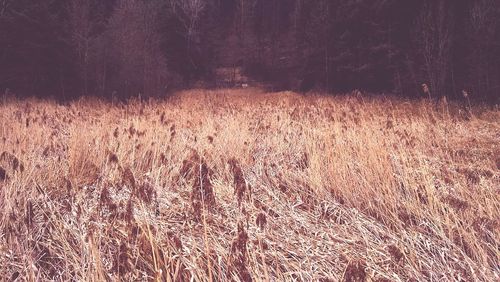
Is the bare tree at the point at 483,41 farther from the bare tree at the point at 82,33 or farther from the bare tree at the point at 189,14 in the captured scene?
the bare tree at the point at 189,14

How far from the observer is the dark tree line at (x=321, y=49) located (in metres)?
12.2

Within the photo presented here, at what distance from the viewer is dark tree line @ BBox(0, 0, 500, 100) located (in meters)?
12.2

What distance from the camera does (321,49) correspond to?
19.3 meters

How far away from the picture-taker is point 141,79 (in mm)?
15023

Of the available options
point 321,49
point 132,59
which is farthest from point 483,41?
point 132,59

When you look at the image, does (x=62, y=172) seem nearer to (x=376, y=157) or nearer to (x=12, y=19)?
(x=376, y=157)

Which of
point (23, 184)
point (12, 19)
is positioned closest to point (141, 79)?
point (12, 19)

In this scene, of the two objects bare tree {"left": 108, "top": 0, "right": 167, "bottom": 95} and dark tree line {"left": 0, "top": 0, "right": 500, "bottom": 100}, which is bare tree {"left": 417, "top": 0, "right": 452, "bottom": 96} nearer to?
dark tree line {"left": 0, "top": 0, "right": 500, "bottom": 100}

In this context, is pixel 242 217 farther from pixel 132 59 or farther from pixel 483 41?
pixel 132 59

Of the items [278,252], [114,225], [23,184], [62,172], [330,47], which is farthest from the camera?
[330,47]

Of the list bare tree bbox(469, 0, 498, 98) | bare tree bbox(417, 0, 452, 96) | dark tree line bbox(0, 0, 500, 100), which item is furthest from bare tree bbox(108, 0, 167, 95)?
bare tree bbox(469, 0, 498, 98)

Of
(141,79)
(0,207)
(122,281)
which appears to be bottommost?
(122,281)

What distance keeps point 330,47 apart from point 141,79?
9779 mm

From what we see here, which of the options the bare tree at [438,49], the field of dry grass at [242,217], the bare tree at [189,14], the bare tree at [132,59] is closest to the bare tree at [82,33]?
the bare tree at [132,59]
